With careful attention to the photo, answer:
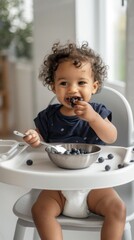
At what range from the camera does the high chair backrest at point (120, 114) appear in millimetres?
1166

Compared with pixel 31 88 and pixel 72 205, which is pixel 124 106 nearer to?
pixel 72 205

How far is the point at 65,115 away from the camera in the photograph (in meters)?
1.10

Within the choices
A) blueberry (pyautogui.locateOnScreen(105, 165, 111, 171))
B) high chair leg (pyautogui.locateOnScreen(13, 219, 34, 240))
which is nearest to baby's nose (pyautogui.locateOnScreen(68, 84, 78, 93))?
blueberry (pyautogui.locateOnScreen(105, 165, 111, 171))

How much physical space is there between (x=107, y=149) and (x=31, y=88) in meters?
2.70

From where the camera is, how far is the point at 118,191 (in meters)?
1.14

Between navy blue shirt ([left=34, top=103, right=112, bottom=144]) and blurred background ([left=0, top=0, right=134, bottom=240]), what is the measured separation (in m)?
0.41

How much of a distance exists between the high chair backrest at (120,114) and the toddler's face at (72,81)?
0.17 m

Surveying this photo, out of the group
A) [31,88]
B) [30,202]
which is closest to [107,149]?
[30,202]

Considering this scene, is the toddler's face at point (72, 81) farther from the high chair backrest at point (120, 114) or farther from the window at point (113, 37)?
the window at point (113, 37)

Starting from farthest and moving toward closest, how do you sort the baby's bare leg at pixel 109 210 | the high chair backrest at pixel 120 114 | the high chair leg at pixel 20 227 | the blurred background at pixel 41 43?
the blurred background at pixel 41 43, the high chair backrest at pixel 120 114, the high chair leg at pixel 20 227, the baby's bare leg at pixel 109 210

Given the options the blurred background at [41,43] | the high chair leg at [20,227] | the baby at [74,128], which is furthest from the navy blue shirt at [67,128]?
the blurred background at [41,43]

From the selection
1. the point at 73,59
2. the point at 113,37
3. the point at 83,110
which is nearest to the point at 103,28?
the point at 113,37

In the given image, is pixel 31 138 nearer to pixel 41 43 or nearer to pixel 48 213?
pixel 48 213

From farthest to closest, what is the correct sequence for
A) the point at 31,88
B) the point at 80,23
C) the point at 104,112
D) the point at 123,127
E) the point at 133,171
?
the point at 31,88 → the point at 80,23 → the point at 123,127 → the point at 104,112 → the point at 133,171
